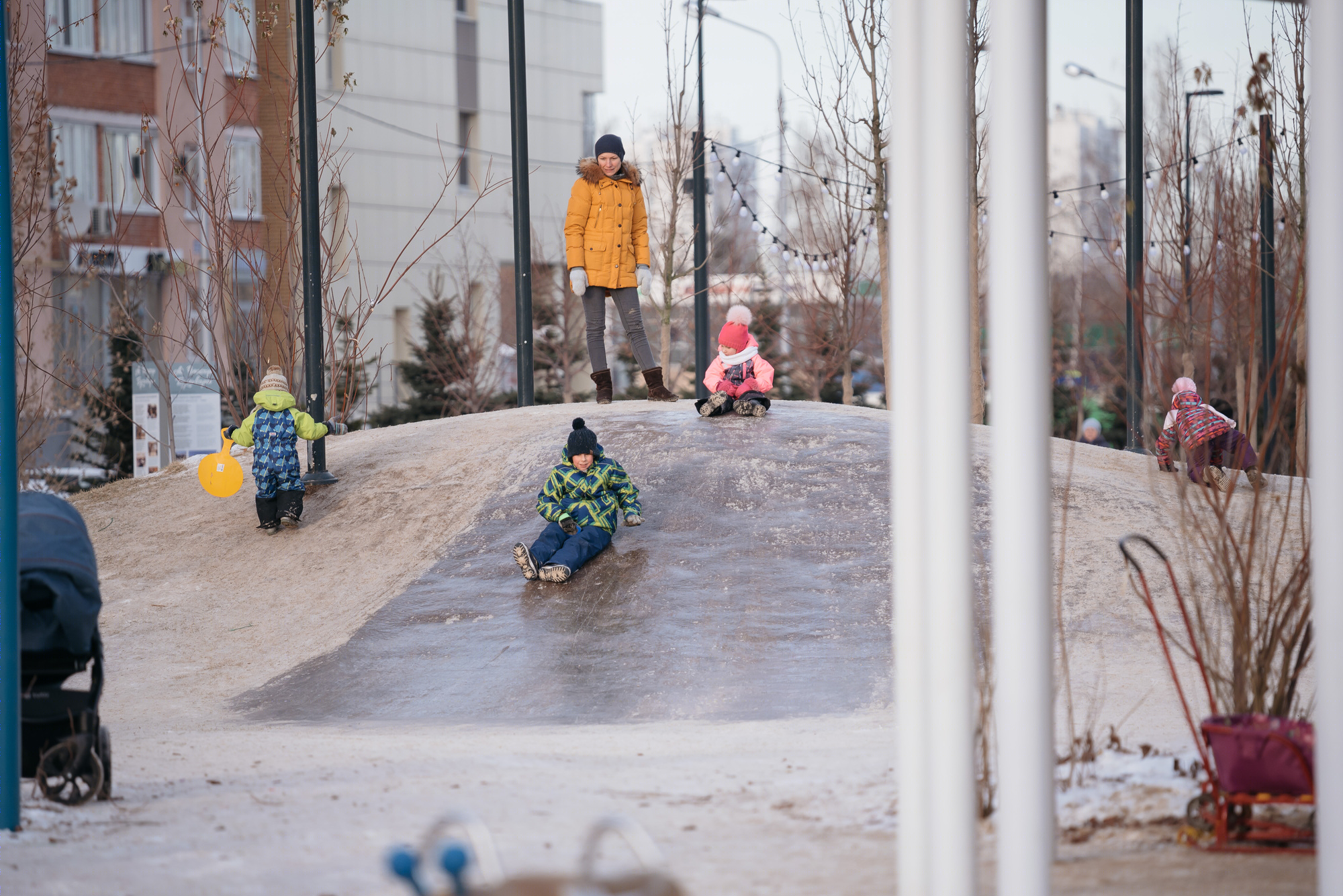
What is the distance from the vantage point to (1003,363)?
331 cm

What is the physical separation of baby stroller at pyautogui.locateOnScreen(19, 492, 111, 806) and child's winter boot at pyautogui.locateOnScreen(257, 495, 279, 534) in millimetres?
5502

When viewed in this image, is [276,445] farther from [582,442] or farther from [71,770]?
[71,770]

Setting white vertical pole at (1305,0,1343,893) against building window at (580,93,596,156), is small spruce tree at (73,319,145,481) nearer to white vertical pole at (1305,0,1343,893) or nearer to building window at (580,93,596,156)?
white vertical pole at (1305,0,1343,893)

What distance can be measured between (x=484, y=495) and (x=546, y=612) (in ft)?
7.25

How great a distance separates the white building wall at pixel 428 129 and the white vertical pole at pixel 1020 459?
91.5 feet

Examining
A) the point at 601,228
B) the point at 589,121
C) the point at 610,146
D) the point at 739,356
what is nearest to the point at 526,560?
the point at 739,356

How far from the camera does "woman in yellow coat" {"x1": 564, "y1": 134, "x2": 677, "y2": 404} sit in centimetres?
1155

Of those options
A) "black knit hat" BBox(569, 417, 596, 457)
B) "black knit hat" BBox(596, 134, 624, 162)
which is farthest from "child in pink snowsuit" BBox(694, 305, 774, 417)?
"black knit hat" BBox(569, 417, 596, 457)

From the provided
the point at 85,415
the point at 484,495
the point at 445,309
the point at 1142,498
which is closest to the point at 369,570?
the point at 484,495

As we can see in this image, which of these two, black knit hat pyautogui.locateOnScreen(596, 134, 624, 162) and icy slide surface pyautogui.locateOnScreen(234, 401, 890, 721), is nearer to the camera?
icy slide surface pyautogui.locateOnScreen(234, 401, 890, 721)

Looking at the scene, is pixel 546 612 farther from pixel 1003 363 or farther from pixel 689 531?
pixel 1003 363

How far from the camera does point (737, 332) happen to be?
11094 mm

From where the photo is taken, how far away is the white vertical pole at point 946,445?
3322 mm

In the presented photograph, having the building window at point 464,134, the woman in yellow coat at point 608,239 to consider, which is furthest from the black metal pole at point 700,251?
the building window at point 464,134
